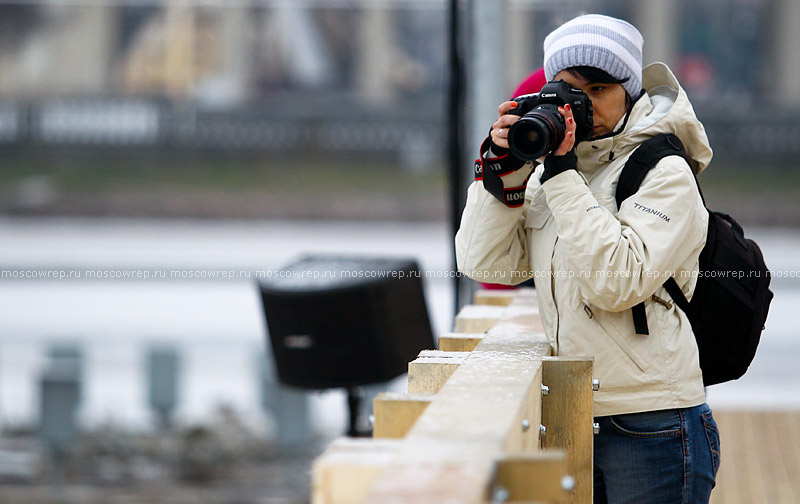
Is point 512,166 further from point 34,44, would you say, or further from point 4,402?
point 34,44

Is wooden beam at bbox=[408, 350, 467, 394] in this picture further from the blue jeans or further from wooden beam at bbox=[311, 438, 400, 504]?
wooden beam at bbox=[311, 438, 400, 504]

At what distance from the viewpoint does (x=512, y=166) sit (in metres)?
1.59

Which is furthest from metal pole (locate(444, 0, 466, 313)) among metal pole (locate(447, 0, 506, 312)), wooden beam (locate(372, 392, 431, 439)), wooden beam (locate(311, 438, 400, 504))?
wooden beam (locate(311, 438, 400, 504))

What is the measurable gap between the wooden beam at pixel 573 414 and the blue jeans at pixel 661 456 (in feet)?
0.22

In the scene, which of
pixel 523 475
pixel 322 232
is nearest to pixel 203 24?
pixel 322 232

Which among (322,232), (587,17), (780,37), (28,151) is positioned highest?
(780,37)

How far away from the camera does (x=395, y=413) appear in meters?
1.29

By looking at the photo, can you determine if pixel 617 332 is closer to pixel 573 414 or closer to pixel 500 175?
pixel 573 414

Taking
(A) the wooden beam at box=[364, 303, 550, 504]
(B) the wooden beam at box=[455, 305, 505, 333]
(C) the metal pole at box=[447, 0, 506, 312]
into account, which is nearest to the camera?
(A) the wooden beam at box=[364, 303, 550, 504]

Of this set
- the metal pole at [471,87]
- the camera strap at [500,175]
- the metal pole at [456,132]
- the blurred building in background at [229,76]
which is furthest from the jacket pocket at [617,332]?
the blurred building in background at [229,76]

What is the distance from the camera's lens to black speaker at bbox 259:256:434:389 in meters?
2.77

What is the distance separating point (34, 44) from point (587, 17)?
17.9m

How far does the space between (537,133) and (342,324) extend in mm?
1386

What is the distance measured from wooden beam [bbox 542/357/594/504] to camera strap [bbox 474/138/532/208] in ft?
0.85
